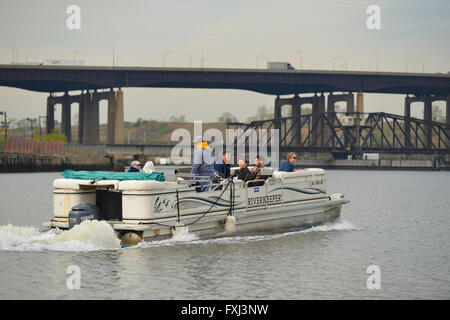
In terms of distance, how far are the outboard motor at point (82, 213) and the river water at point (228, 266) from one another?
25cm

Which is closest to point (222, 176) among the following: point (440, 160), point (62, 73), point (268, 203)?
point (268, 203)

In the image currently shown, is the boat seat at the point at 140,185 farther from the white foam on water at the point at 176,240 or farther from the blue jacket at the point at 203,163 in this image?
the blue jacket at the point at 203,163

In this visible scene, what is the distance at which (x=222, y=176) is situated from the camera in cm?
2172

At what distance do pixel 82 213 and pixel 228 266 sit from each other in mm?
3779

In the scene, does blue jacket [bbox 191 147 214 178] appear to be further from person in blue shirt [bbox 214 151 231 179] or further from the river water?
the river water

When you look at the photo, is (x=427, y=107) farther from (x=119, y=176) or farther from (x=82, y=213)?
(x=82, y=213)

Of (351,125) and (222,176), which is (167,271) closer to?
(222,176)

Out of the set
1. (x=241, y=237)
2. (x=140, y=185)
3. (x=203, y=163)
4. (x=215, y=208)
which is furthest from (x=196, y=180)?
(x=241, y=237)

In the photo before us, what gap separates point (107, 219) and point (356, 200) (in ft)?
90.6

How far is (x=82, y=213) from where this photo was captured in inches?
739

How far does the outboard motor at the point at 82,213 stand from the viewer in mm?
18750

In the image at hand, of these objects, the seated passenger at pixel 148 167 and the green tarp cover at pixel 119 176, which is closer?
the green tarp cover at pixel 119 176

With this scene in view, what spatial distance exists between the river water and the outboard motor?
246mm

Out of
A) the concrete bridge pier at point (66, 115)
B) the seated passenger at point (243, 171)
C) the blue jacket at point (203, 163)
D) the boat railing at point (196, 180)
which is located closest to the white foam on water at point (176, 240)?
the boat railing at point (196, 180)
